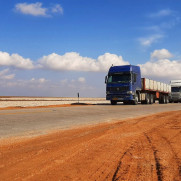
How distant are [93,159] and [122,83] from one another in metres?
19.5

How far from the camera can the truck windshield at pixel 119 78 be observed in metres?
23.0

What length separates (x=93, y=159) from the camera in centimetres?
390

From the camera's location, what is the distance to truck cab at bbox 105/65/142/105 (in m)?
23.0

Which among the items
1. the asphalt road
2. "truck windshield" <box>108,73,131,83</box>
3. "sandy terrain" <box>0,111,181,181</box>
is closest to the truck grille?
"truck windshield" <box>108,73,131,83</box>

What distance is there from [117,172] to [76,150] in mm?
1427

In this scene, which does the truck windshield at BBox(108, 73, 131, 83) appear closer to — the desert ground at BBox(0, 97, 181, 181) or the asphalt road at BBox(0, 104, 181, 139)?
the asphalt road at BBox(0, 104, 181, 139)

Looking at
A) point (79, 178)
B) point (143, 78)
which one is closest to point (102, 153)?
point (79, 178)

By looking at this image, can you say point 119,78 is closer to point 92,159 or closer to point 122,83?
point 122,83

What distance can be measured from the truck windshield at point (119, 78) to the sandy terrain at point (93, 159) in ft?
56.8

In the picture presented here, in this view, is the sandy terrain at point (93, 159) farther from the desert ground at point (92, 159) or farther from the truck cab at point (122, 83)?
the truck cab at point (122, 83)

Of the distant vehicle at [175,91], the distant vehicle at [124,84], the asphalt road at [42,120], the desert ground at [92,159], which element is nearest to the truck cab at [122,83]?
the distant vehicle at [124,84]

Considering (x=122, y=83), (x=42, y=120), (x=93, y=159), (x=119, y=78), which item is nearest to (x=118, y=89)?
(x=122, y=83)

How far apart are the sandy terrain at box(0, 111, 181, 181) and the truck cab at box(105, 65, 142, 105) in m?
17.3

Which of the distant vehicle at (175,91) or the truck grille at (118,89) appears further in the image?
the distant vehicle at (175,91)
